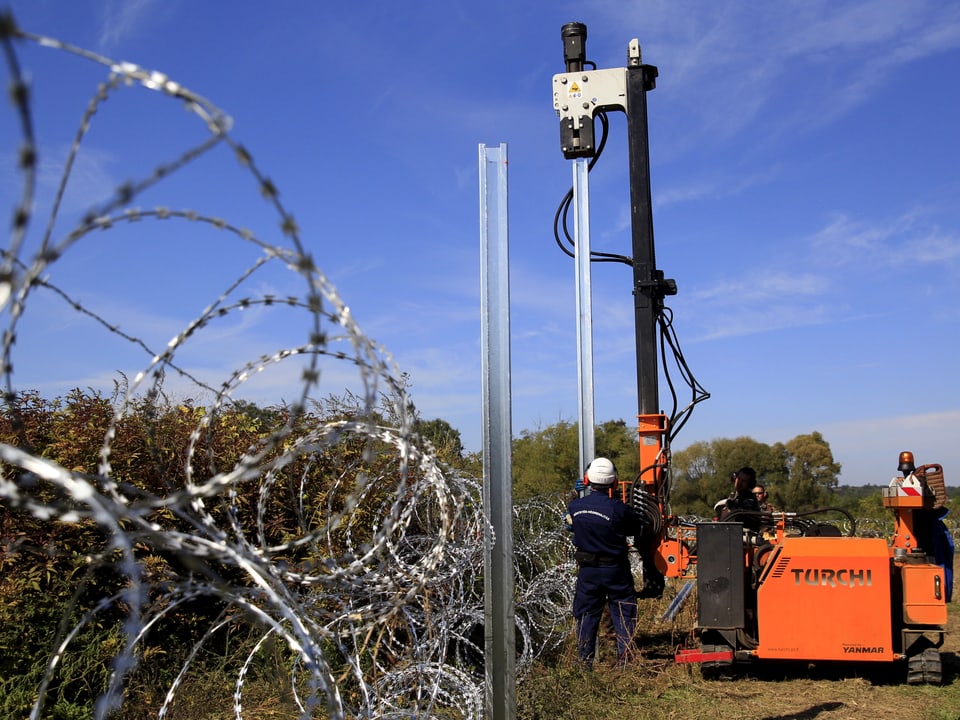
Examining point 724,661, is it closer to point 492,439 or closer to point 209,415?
point 492,439

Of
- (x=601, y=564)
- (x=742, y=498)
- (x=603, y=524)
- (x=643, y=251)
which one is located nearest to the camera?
(x=603, y=524)

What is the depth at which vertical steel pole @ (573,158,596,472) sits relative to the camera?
8836mm

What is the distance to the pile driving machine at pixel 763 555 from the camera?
25.6 ft

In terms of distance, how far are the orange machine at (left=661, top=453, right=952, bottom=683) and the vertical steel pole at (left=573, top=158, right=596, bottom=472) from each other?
1431mm

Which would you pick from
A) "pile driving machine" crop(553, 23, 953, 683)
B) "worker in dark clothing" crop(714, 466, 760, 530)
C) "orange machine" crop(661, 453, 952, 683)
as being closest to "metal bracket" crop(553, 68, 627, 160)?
"pile driving machine" crop(553, 23, 953, 683)

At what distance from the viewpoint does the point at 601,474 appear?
820 centimetres

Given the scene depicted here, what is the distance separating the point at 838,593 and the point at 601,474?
2239mm

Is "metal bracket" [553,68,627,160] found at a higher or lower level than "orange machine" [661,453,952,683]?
higher

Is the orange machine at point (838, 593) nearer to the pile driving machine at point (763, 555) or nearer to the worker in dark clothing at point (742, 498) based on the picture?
the pile driving machine at point (763, 555)

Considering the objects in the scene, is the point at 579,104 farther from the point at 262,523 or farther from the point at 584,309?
the point at 262,523

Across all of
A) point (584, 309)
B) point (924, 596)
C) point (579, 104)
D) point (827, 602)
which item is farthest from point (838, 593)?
point (579, 104)

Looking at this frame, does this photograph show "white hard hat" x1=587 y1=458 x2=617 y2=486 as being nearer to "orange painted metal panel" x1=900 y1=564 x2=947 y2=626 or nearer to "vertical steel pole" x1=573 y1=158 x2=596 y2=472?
"vertical steel pole" x1=573 y1=158 x2=596 y2=472

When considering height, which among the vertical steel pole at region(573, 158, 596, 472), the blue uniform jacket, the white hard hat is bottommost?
the blue uniform jacket

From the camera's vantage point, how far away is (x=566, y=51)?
9.12 m
